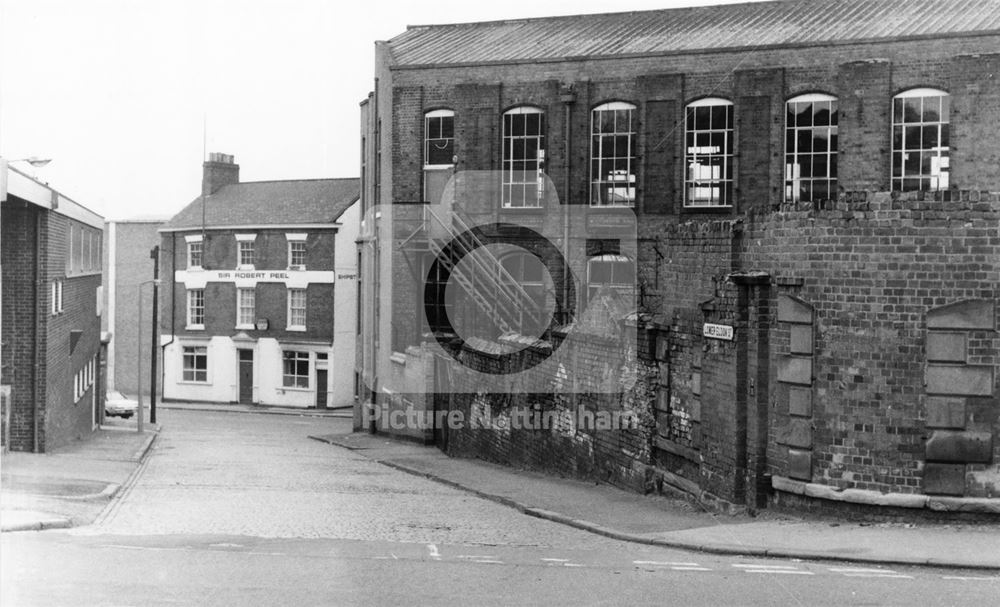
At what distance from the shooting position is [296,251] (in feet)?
169

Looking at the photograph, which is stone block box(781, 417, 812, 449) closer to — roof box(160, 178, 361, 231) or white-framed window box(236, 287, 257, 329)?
roof box(160, 178, 361, 231)

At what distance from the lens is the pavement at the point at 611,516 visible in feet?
43.0

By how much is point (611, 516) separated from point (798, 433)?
325 cm

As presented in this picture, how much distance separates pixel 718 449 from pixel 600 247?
57.6 ft

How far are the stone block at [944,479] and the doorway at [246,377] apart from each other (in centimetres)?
4206

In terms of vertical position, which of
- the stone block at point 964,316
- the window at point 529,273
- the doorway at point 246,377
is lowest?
the doorway at point 246,377

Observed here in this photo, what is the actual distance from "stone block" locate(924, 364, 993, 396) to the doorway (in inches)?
1659

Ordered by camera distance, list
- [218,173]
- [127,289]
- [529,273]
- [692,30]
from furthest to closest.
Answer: [127,289]
[218,173]
[529,273]
[692,30]

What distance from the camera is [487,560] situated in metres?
12.8

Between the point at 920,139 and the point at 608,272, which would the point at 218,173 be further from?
the point at 920,139

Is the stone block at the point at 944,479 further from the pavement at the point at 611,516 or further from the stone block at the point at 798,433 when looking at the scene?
the stone block at the point at 798,433

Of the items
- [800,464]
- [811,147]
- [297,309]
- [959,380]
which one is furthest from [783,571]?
[297,309]

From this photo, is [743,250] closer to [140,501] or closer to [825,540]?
[825,540]

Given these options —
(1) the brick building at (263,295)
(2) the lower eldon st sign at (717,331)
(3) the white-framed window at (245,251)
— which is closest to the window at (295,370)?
(1) the brick building at (263,295)
